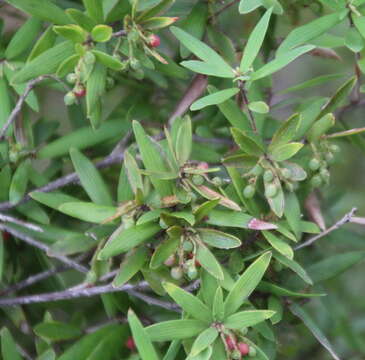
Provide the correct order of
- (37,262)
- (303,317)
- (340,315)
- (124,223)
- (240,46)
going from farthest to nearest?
1. (340,315)
2. (37,262)
3. (240,46)
4. (303,317)
5. (124,223)

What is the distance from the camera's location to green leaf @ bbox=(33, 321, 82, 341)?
3.97 ft

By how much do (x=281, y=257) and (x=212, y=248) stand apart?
104mm

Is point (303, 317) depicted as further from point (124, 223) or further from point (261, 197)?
point (124, 223)

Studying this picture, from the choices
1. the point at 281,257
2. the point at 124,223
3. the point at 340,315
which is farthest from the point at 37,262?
the point at 340,315

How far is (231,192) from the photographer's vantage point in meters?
1.12

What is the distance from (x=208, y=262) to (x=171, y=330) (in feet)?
0.35

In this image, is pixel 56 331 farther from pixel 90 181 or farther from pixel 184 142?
pixel 184 142

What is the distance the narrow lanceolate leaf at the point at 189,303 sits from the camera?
3.20ft

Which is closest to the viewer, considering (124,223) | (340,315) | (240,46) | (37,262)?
(124,223)

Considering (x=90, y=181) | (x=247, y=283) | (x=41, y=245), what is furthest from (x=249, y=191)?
(x=41, y=245)

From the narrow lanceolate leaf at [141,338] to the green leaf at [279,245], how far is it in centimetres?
22

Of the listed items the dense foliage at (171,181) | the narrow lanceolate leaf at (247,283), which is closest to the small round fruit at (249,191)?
the dense foliage at (171,181)

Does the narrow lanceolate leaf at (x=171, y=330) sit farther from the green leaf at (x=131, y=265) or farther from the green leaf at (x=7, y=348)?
the green leaf at (x=7, y=348)

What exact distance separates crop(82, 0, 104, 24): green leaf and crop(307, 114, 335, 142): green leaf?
365 mm
